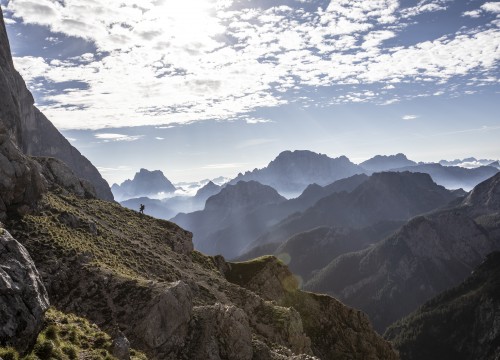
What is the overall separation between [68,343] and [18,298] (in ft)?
23.7

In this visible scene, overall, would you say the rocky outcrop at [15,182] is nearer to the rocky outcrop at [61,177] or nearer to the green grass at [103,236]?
the green grass at [103,236]

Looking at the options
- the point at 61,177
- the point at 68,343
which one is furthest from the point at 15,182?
the point at 68,343

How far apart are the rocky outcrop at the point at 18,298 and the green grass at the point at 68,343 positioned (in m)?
1.04

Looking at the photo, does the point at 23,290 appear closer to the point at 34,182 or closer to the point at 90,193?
the point at 34,182

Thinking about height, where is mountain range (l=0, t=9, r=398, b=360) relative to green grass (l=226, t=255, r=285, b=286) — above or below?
above

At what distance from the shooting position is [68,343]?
32500mm

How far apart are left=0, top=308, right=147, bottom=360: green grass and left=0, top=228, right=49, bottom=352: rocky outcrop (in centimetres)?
104

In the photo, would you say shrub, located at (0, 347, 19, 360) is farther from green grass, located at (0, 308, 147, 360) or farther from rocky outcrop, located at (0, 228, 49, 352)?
rocky outcrop, located at (0, 228, 49, 352)

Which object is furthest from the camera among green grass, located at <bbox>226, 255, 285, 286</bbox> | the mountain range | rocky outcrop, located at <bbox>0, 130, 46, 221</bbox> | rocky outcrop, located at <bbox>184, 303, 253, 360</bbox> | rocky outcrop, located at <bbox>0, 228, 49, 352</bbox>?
green grass, located at <bbox>226, 255, 285, 286</bbox>

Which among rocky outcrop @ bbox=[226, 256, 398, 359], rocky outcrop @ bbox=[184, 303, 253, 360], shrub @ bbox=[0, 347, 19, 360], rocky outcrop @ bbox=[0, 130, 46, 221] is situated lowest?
rocky outcrop @ bbox=[226, 256, 398, 359]

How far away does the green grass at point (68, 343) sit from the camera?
27.3m

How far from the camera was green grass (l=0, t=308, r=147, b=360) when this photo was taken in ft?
89.4

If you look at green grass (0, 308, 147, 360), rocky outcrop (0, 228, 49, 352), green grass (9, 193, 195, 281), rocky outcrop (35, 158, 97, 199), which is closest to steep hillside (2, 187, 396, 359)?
green grass (9, 193, 195, 281)

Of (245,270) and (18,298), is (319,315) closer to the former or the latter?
(245,270)
